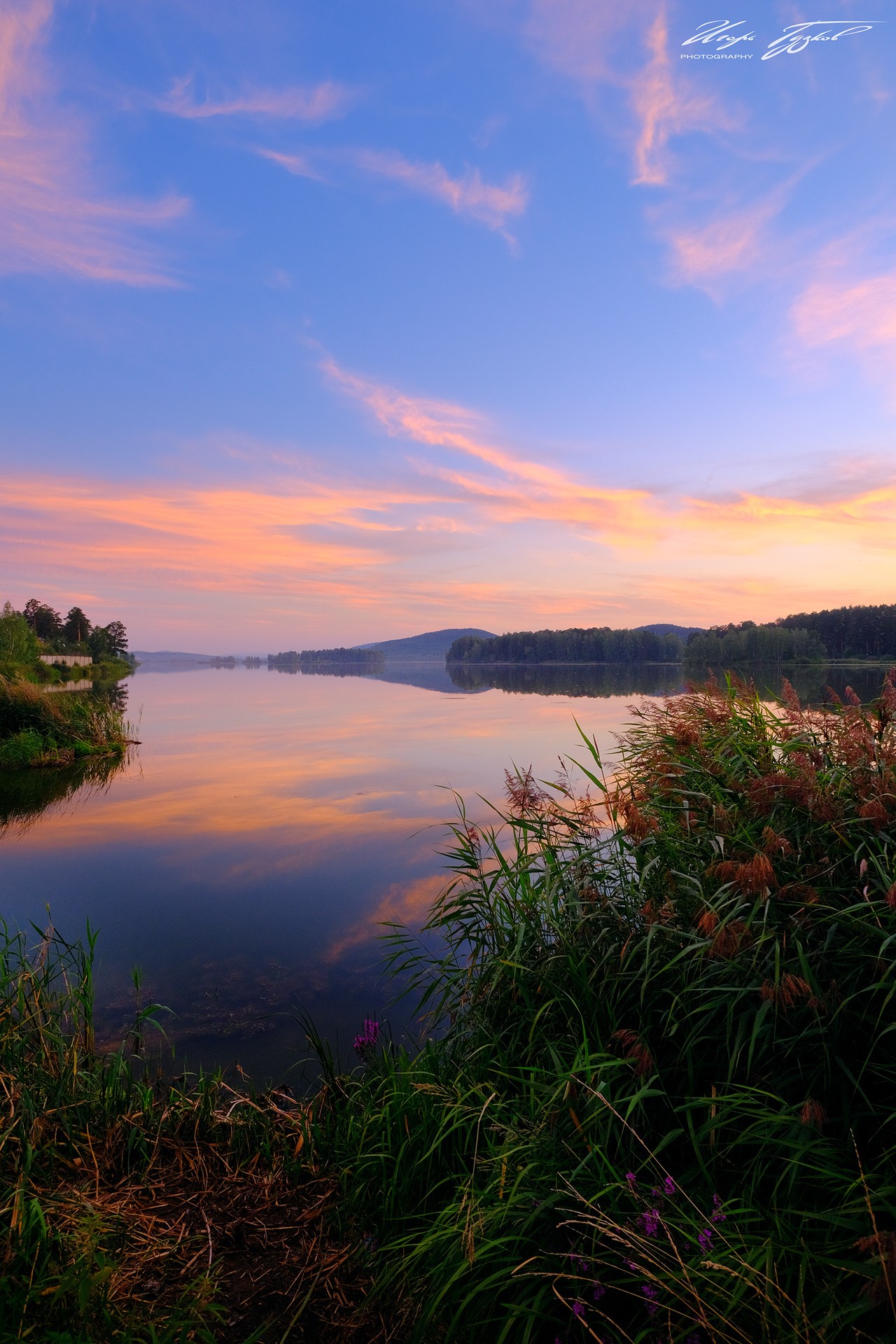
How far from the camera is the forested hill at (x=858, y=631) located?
8525cm

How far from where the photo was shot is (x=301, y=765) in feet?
65.5

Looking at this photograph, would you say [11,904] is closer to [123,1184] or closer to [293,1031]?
[293,1031]

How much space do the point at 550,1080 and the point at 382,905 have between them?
19.8ft

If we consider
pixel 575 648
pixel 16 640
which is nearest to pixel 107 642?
pixel 16 640

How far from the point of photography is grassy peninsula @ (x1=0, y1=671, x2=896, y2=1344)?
207 centimetres

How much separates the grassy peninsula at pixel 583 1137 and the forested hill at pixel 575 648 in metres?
119

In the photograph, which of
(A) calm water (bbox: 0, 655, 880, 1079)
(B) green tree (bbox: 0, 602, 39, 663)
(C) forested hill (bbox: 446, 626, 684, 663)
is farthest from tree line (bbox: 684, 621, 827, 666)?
(B) green tree (bbox: 0, 602, 39, 663)

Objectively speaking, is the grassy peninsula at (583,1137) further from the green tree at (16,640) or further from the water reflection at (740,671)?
the green tree at (16,640)

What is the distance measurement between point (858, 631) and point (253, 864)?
3846 inches

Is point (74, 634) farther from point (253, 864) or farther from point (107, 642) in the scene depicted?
point (253, 864)

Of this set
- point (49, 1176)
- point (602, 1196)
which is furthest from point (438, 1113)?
point (49, 1176)

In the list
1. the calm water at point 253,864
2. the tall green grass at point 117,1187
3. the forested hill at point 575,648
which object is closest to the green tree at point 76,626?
A: the forested hill at point 575,648

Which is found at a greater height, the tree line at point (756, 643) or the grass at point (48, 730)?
the tree line at point (756, 643)

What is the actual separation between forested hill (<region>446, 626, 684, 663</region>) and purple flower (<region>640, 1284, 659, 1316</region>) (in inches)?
4741
